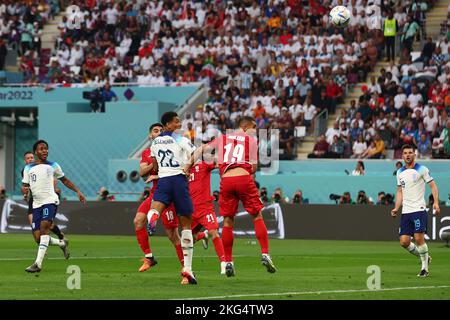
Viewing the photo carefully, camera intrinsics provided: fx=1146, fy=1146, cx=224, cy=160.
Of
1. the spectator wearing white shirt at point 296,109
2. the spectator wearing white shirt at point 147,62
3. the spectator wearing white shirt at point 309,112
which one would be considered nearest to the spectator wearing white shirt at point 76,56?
the spectator wearing white shirt at point 147,62

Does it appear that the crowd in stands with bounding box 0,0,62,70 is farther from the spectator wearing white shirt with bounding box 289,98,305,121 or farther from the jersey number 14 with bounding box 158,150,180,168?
the jersey number 14 with bounding box 158,150,180,168

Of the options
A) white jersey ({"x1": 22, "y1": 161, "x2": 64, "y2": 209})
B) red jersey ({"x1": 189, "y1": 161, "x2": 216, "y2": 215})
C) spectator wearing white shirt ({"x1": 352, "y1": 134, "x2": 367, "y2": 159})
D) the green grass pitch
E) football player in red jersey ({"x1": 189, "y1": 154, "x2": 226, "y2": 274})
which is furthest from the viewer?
spectator wearing white shirt ({"x1": 352, "y1": 134, "x2": 367, "y2": 159})

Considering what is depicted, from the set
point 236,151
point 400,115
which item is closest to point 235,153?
point 236,151

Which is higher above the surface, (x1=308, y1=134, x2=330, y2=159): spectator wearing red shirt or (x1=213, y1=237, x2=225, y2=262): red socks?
(x1=308, y1=134, x2=330, y2=159): spectator wearing red shirt

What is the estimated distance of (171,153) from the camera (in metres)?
16.7

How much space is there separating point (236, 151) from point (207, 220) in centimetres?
259

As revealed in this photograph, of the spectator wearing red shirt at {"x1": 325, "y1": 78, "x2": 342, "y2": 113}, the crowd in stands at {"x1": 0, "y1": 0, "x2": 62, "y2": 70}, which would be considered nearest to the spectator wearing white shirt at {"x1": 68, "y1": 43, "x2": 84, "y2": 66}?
the crowd in stands at {"x1": 0, "y1": 0, "x2": 62, "y2": 70}

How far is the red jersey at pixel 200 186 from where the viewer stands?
2202 cm

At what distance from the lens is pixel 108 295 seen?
1438 cm

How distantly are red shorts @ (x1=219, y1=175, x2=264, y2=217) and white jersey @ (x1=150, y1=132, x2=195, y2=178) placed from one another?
1706 mm

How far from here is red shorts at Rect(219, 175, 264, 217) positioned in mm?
18312

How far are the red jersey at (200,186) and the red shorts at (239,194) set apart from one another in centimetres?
346

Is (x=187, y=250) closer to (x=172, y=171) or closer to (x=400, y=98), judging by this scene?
(x=172, y=171)

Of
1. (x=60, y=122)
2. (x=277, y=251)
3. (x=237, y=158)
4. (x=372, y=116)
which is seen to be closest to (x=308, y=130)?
(x=372, y=116)
